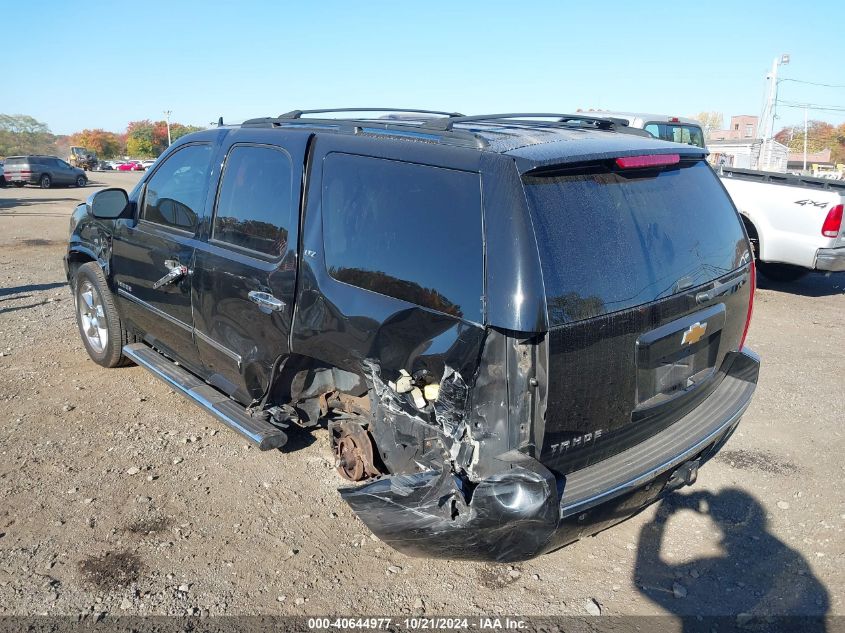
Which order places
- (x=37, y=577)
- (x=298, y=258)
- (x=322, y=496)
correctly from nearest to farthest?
(x=37, y=577), (x=298, y=258), (x=322, y=496)

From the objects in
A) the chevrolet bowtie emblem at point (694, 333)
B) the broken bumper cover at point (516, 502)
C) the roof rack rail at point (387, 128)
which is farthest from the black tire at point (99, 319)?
the chevrolet bowtie emblem at point (694, 333)

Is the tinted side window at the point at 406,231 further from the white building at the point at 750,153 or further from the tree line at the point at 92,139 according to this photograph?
the tree line at the point at 92,139

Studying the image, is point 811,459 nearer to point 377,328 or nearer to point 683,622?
point 683,622

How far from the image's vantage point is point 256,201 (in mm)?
3641

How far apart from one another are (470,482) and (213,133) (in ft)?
9.06

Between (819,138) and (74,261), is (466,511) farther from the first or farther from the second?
(819,138)

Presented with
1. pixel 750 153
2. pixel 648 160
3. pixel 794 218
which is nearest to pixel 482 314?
pixel 648 160

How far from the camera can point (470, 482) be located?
8.55 feet

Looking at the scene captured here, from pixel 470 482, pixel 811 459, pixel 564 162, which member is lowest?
pixel 811 459

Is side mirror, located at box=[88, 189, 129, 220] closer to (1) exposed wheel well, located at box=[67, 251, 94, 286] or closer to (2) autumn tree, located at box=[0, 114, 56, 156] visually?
(1) exposed wheel well, located at box=[67, 251, 94, 286]

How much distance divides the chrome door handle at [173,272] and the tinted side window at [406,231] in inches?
53.6

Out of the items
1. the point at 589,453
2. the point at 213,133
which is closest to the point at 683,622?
the point at 589,453

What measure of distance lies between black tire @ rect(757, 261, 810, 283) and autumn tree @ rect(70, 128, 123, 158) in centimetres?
11073

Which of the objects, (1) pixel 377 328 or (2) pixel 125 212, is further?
(2) pixel 125 212
